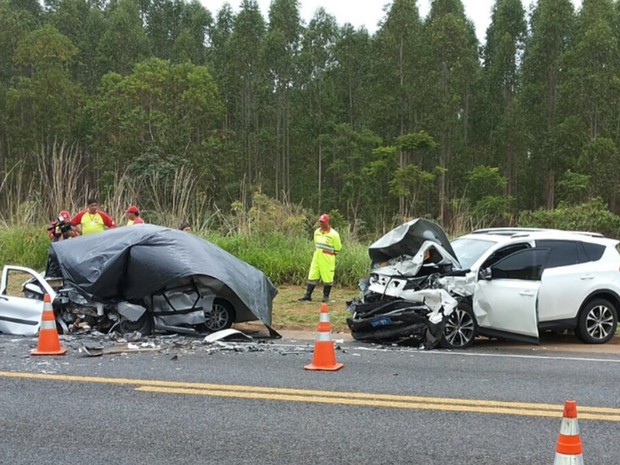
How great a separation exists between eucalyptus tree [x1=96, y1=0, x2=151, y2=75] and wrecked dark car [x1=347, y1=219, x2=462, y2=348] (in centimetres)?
5933

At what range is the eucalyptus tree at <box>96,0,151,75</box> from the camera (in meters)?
→ 64.9

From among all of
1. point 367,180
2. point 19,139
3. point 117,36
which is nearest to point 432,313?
point 367,180

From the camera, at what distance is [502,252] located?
33.4ft

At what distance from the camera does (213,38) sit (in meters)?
70.8

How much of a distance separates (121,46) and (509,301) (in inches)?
2465

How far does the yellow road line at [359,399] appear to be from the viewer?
598 centimetres

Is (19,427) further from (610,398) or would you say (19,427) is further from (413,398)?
(610,398)

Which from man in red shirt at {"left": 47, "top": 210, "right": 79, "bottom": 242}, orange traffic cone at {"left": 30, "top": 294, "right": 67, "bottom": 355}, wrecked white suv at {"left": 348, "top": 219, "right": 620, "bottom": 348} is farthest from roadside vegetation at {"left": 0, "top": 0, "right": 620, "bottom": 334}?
orange traffic cone at {"left": 30, "top": 294, "right": 67, "bottom": 355}

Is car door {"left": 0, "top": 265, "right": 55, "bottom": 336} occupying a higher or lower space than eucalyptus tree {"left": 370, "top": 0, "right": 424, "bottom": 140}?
lower

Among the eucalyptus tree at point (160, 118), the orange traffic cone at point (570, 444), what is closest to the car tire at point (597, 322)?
the orange traffic cone at point (570, 444)

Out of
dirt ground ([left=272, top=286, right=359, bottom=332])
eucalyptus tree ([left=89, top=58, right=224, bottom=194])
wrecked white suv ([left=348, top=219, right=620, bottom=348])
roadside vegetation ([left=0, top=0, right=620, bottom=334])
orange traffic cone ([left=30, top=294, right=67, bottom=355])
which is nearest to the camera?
orange traffic cone ([left=30, top=294, right=67, bottom=355])

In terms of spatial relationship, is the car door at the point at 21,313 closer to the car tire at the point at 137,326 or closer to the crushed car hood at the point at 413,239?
the car tire at the point at 137,326

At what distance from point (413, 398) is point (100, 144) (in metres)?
51.2

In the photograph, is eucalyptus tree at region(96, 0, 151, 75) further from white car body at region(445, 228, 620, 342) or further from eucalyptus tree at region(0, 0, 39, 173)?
white car body at region(445, 228, 620, 342)
